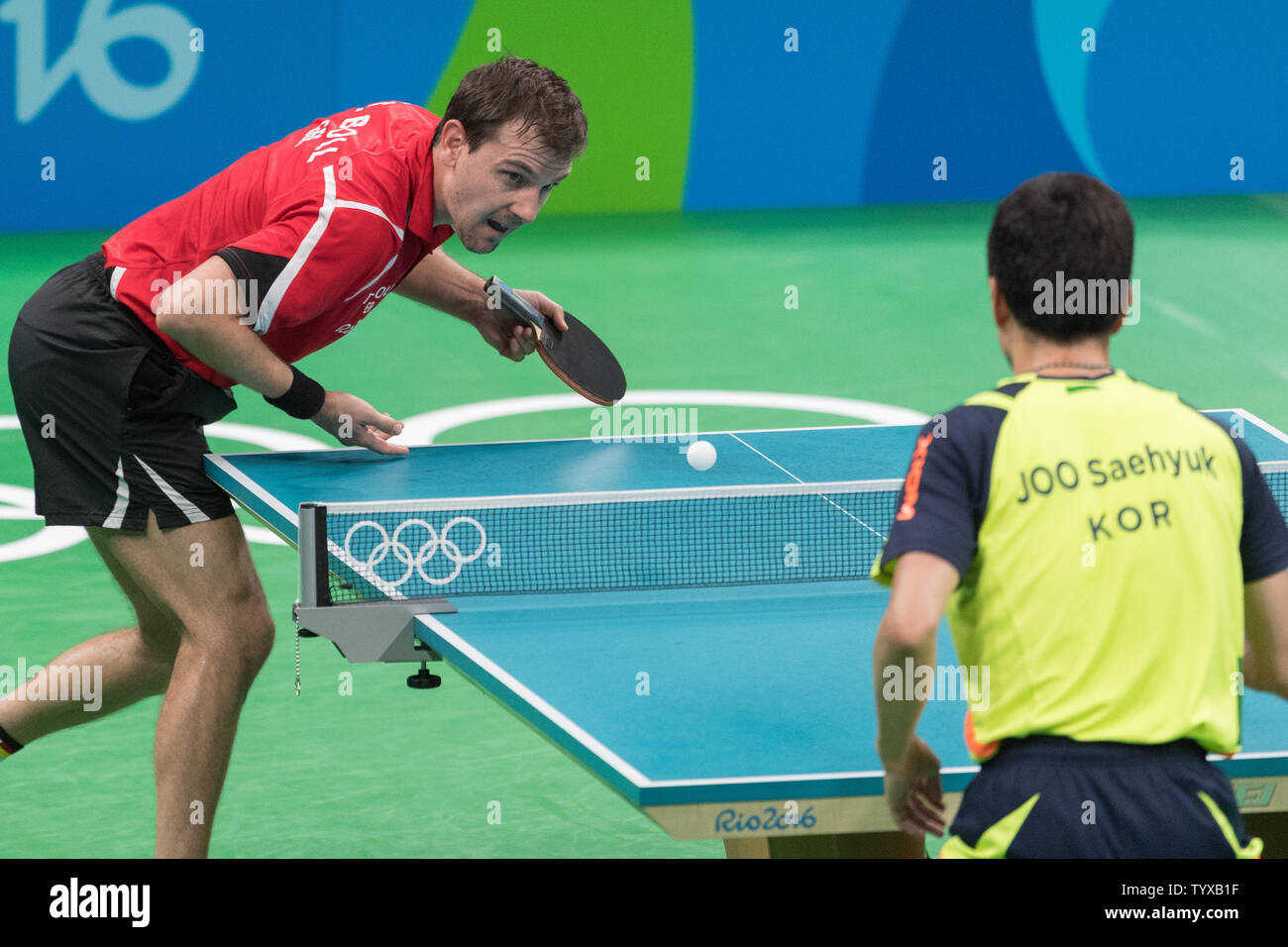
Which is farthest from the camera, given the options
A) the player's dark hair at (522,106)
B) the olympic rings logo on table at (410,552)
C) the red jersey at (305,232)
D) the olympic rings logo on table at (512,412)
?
the olympic rings logo on table at (512,412)

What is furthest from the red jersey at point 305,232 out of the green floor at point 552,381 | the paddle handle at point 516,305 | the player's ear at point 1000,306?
the player's ear at point 1000,306

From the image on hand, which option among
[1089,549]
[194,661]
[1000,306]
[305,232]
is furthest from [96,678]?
[1089,549]

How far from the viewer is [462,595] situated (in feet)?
13.4

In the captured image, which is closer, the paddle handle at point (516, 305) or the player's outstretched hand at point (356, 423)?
the player's outstretched hand at point (356, 423)

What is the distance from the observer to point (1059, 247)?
107 inches

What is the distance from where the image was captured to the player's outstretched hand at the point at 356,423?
4.77m

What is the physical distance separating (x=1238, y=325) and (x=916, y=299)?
1.97m

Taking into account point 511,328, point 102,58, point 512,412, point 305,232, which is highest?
point 102,58

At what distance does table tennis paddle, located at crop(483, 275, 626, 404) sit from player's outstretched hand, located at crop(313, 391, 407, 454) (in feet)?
1.55

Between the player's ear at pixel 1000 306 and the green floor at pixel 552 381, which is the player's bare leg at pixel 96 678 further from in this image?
the player's ear at pixel 1000 306

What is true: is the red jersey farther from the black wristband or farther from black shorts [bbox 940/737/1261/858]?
black shorts [bbox 940/737/1261/858]

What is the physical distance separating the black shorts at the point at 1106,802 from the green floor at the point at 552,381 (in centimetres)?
257

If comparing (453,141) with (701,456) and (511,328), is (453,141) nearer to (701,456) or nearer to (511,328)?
(511,328)

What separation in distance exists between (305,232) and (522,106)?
0.59 meters
